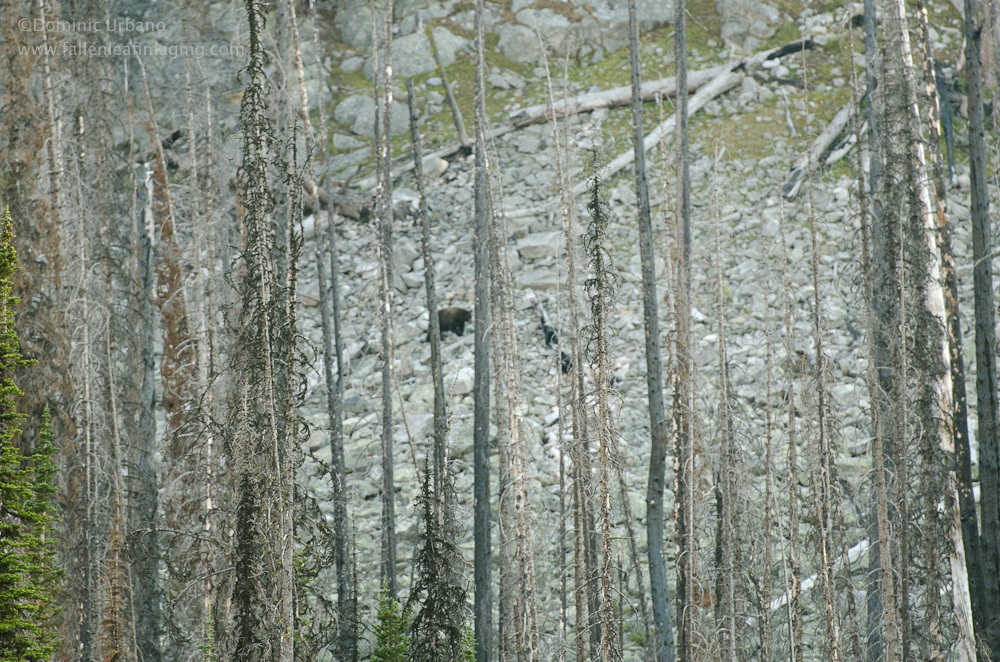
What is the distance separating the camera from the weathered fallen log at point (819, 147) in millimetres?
24578

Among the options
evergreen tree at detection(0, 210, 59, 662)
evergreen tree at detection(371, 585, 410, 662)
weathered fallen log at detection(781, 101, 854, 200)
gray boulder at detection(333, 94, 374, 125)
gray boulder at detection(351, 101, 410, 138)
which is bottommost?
evergreen tree at detection(371, 585, 410, 662)

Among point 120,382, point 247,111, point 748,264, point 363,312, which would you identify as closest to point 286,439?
point 247,111

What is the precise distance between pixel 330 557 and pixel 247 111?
584 centimetres

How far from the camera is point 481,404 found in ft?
44.0

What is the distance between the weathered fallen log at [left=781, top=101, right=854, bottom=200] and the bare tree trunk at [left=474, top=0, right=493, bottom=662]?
546 inches

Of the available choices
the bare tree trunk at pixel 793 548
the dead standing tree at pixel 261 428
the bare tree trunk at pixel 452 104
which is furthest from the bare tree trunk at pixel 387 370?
the bare tree trunk at pixel 452 104

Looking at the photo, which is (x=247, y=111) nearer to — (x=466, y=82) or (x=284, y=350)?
(x=284, y=350)

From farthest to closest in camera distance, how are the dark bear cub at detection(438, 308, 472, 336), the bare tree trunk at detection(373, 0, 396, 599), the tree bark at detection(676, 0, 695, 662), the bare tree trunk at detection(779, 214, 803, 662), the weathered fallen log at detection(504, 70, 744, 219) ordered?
the weathered fallen log at detection(504, 70, 744, 219), the dark bear cub at detection(438, 308, 472, 336), the bare tree trunk at detection(373, 0, 396, 599), the bare tree trunk at detection(779, 214, 803, 662), the tree bark at detection(676, 0, 695, 662)

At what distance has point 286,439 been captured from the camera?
33.2 ft

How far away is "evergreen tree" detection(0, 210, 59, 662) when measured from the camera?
959 centimetres

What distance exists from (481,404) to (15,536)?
22.3ft

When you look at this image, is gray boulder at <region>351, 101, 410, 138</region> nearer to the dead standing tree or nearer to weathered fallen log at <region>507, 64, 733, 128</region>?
weathered fallen log at <region>507, 64, 733, 128</region>

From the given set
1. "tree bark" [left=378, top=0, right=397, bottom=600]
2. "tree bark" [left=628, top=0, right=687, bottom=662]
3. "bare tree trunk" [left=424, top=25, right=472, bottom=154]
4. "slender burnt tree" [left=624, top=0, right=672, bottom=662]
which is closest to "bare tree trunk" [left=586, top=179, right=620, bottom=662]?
"tree bark" [left=628, top=0, right=687, bottom=662]

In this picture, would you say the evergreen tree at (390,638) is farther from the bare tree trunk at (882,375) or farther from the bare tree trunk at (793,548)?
the bare tree trunk at (882,375)
